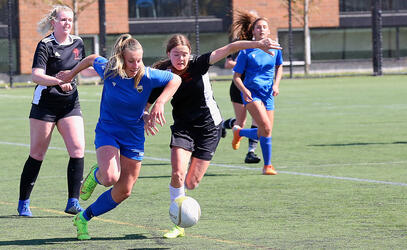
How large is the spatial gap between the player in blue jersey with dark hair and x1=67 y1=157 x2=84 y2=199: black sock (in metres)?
1.28

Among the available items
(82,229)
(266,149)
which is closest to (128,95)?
(82,229)

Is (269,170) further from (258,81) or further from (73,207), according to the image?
(73,207)

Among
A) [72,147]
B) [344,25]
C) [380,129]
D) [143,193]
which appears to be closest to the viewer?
[72,147]

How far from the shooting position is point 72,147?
8883mm

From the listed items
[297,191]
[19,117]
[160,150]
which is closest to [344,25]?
[19,117]

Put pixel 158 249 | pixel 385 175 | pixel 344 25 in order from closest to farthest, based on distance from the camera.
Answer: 1. pixel 158 249
2. pixel 385 175
3. pixel 344 25

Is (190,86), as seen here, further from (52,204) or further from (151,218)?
(52,204)

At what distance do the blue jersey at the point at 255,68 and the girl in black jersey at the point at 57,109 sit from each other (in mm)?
3505

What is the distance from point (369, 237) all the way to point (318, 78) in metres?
32.1

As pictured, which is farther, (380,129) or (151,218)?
(380,129)

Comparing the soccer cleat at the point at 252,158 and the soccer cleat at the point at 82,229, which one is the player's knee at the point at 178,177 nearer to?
the soccer cleat at the point at 82,229

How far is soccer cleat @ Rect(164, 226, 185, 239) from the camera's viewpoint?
24.5 feet

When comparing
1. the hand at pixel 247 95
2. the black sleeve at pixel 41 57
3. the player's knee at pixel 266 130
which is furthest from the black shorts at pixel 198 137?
the player's knee at pixel 266 130

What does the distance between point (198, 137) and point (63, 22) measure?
5.63ft
